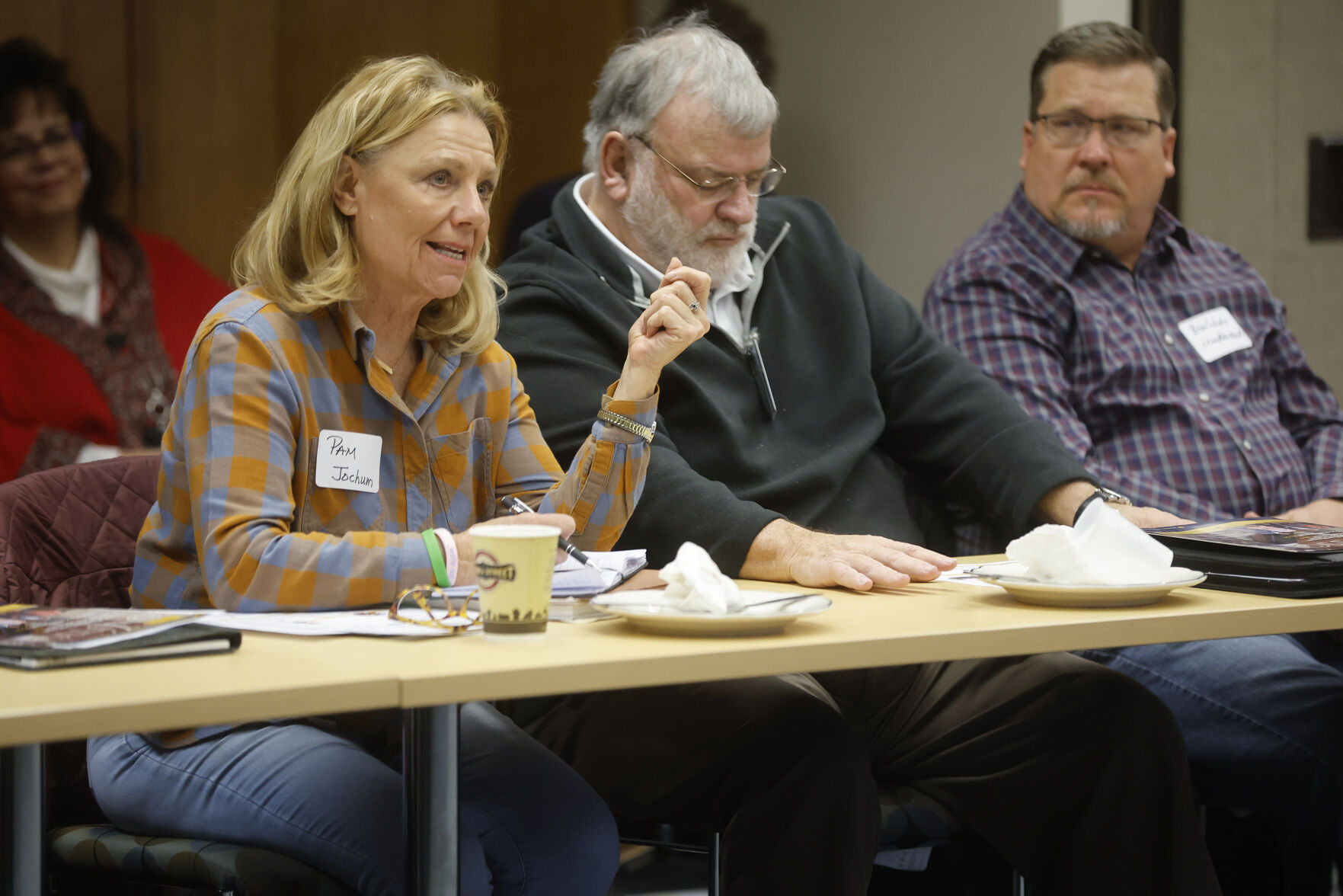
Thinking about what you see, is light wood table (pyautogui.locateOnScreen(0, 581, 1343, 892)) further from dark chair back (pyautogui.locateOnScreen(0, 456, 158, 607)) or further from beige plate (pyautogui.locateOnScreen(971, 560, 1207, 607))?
dark chair back (pyautogui.locateOnScreen(0, 456, 158, 607))

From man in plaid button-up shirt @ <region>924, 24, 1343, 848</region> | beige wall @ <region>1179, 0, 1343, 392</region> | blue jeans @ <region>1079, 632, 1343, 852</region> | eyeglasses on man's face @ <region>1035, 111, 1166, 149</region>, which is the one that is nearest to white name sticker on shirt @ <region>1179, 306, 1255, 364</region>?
man in plaid button-up shirt @ <region>924, 24, 1343, 848</region>

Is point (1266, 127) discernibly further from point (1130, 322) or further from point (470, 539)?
point (470, 539)

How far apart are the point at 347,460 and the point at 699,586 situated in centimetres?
53

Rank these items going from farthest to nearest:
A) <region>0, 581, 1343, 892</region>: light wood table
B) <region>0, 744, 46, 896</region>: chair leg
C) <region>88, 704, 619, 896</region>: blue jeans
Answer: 1. <region>88, 704, 619, 896</region>: blue jeans
2. <region>0, 744, 46, 896</region>: chair leg
3. <region>0, 581, 1343, 892</region>: light wood table

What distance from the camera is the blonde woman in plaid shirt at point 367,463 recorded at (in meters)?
1.38

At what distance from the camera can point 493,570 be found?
119 centimetres

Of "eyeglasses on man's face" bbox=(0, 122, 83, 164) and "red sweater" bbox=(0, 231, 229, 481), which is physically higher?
"eyeglasses on man's face" bbox=(0, 122, 83, 164)

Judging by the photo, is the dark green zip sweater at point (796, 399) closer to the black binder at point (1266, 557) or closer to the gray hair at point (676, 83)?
the gray hair at point (676, 83)

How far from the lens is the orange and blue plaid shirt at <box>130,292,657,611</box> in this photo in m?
1.38

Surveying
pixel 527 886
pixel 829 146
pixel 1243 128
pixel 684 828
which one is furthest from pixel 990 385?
pixel 829 146

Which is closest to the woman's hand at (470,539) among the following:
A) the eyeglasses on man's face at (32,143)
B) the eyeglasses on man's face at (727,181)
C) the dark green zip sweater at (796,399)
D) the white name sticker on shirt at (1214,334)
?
the dark green zip sweater at (796,399)

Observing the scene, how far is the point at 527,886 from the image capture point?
146 centimetres

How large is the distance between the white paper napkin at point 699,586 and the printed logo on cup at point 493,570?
0.47 feet

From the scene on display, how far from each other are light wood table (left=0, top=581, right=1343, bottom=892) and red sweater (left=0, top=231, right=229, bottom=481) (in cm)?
213
